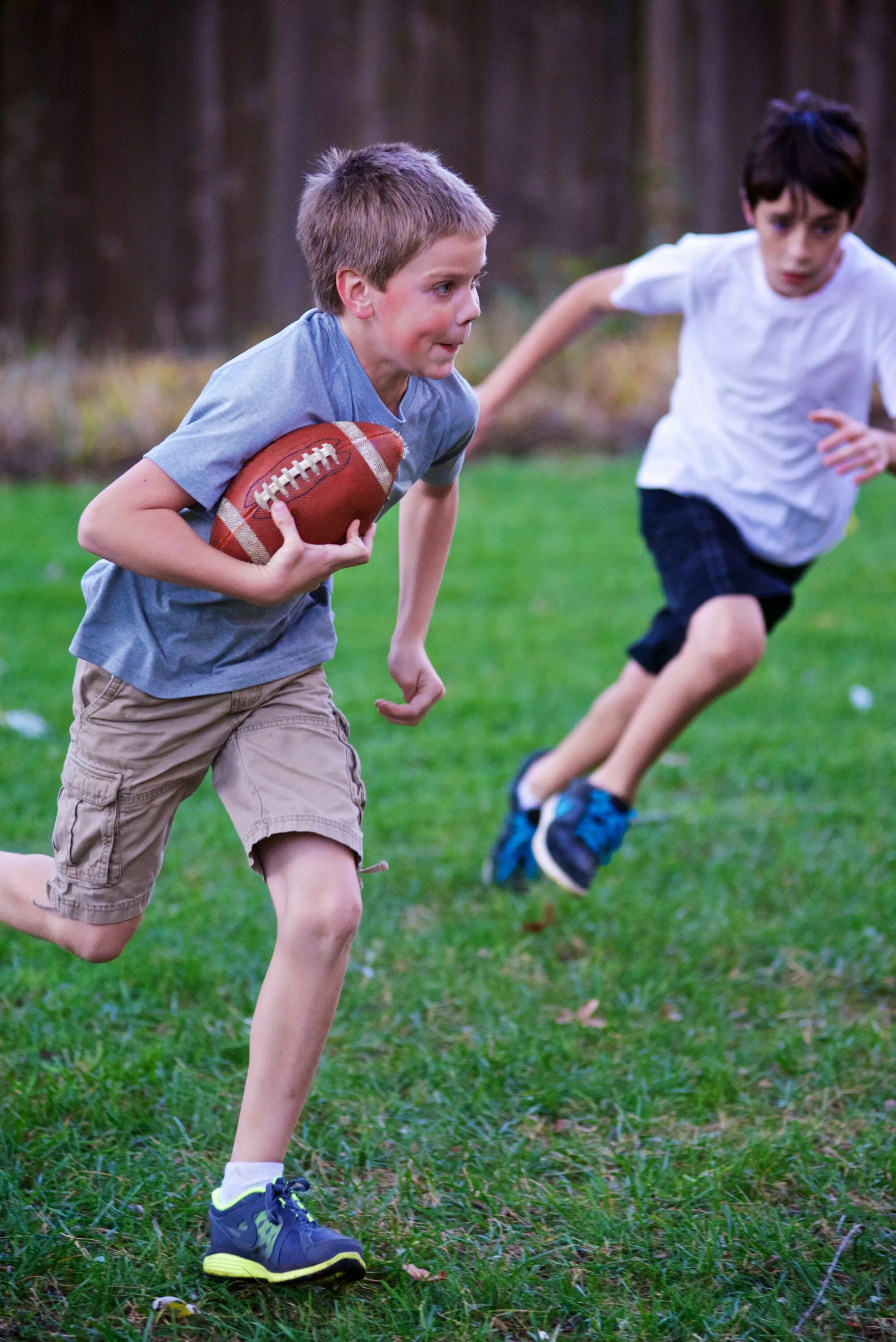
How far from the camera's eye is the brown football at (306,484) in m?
2.27

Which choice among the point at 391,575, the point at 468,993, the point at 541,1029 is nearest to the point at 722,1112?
the point at 541,1029

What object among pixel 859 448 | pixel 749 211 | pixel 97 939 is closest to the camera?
pixel 97 939

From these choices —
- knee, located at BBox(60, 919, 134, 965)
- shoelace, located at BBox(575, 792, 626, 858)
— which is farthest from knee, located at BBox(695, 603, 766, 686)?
knee, located at BBox(60, 919, 134, 965)

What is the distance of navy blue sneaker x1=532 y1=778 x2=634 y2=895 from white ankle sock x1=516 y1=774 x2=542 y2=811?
0.39 meters

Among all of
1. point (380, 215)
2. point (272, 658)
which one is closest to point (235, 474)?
point (272, 658)

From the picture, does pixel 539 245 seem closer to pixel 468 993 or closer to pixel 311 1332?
pixel 468 993

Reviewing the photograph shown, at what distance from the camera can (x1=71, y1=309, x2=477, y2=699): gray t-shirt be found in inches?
90.0

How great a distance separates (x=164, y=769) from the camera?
8.14 feet

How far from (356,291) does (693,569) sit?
5.43 feet

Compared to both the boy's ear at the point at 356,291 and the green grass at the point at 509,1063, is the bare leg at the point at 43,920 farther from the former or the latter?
the boy's ear at the point at 356,291

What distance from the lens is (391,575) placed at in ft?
23.7

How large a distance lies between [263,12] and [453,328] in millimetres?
10207

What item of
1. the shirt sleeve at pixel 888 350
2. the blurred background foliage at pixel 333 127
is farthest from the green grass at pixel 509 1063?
the blurred background foliage at pixel 333 127

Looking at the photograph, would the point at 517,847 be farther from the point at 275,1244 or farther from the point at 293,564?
the point at 293,564
